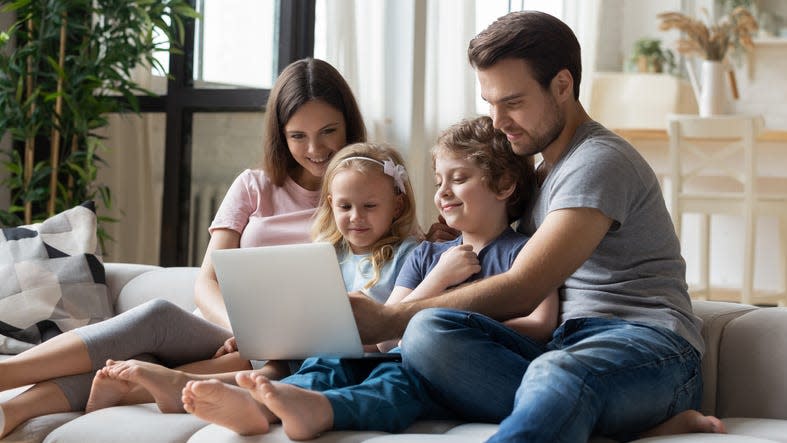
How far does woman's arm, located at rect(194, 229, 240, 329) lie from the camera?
228 centimetres

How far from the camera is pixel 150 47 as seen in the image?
3.75 meters

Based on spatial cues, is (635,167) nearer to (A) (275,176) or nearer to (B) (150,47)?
(A) (275,176)

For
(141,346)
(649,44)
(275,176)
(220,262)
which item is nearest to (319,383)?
(220,262)

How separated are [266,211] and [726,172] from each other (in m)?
2.69

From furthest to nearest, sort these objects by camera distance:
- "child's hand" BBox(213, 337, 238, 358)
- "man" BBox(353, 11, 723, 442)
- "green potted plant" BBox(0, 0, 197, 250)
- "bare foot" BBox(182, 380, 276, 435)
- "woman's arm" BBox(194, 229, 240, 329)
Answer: "green potted plant" BBox(0, 0, 197, 250) < "woman's arm" BBox(194, 229, 240, 329) < "child's hand" BBox(213, 337, 238, 358) < "man" BBox(353, 11, 723, 442) < "bare foot" BBox(182, 380, 276, 435)

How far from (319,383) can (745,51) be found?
5064mm

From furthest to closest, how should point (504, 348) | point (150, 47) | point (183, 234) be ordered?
point (183, 234), point (150, 47), point (504, 348)

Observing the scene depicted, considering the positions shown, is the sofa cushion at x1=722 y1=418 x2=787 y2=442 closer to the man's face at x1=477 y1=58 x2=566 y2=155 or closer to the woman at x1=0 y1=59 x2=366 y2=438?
the man's face at x1=477 y1=58 x2=566 y2=155

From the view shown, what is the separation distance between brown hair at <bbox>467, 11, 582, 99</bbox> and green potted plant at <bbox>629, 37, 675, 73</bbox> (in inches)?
175

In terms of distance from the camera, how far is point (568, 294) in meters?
1.87

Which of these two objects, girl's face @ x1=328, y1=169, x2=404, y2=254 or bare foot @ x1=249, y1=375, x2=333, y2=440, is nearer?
bare foot @ x1=249, y1=375, x2=333, y2=440

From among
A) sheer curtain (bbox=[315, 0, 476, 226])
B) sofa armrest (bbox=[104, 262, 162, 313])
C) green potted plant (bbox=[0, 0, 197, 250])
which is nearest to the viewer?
sofa armrest (bbox=[104, 262, 162, 313])

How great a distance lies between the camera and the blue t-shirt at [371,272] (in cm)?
213

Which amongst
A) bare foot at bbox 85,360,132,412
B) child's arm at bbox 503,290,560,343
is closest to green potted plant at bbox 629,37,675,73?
child's arm at bbox 503,290,560,343
